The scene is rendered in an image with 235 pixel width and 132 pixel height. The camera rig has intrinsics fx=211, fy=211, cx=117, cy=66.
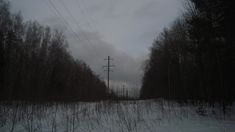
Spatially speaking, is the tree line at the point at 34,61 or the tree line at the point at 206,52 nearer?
the tree line at the point at 206,52

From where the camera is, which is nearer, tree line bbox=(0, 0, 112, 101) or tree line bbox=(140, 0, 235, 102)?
tree line bbox=(140, 0, 235, 102)

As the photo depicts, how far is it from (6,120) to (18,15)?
29486 millimetres

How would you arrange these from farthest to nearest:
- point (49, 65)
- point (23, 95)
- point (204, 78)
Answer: point (49, 65), point (204, 78), point (23, 95)

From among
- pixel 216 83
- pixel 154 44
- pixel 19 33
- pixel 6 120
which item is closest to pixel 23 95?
pixel 6 120

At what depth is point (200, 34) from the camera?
14609 mm

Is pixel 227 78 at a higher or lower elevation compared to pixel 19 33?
lower

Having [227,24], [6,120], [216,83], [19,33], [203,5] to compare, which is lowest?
[6,120]

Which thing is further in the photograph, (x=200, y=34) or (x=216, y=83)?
(x=216, y=83)

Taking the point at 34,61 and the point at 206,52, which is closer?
the point at 206,52

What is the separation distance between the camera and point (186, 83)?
92.1 feet

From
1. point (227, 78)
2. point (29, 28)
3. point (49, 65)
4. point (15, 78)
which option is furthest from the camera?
point (49, 65)

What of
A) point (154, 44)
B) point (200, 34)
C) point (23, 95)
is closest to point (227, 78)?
point (200, 34)

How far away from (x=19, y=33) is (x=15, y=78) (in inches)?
356

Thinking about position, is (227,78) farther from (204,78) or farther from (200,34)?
(200,34)
